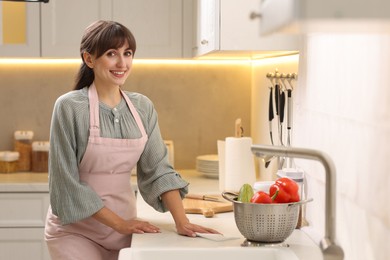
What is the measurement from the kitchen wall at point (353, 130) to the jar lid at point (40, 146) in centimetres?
179

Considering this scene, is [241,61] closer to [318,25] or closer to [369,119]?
[369,119]

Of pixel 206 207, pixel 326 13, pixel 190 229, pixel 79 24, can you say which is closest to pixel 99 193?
pixel 190 229

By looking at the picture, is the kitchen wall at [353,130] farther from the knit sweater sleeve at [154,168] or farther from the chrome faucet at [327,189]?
the knit sweater sleeve at [154,168]

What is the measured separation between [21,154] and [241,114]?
1.22m

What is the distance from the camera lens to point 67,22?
150 inches

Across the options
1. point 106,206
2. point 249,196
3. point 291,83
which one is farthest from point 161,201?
point 291,83

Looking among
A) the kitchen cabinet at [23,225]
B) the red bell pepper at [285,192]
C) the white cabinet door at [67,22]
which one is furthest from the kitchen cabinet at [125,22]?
the red bell pepper at [285,192]

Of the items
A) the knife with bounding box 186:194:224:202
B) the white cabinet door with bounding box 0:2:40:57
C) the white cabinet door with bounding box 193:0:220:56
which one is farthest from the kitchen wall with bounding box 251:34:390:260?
the white cabinet door with bounding box 0:2:40:57

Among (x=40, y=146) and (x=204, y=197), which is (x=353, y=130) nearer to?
(x=204, y=197)

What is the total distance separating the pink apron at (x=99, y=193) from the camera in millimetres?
2541

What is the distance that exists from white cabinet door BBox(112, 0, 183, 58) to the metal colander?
1761 mm

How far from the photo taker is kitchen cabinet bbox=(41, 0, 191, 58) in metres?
3.80

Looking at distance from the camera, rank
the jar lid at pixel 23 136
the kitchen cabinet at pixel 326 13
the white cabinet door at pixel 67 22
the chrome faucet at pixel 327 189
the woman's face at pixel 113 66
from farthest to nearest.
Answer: the jar lid at pixel 23 136 → the white cabinet door at pixel 67 22 → the woman's face at pixel 113 66 → the chrome faucet at pixel 327 189 → the kitchen cabinet at pixel 326 13

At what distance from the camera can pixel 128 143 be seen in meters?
2.59
